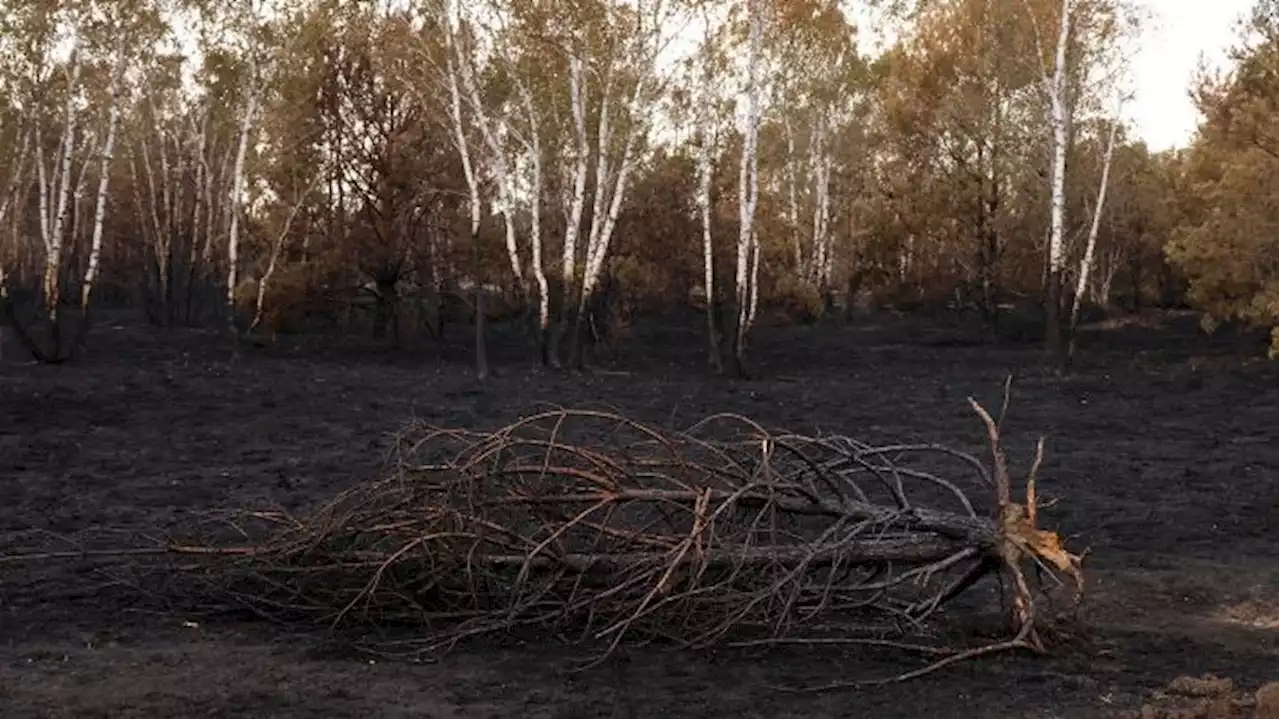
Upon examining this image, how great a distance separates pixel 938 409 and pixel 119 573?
1330cm

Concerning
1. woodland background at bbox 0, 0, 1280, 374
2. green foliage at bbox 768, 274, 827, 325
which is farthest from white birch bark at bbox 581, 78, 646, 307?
green foliage at bbox 768, 274, 827, 325

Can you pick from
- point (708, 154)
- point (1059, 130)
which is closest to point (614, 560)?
point (1059, 130)

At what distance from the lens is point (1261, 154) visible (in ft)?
84.9

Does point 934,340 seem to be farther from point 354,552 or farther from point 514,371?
point 354,552

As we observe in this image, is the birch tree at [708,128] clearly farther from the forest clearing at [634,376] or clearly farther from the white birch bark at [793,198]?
the white birch bark at [793,198]

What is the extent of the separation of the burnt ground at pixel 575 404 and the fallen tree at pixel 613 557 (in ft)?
0.77

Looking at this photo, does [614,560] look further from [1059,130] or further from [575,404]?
[1059,130]

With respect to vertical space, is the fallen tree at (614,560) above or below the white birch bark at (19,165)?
below

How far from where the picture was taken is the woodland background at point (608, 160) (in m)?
24.7

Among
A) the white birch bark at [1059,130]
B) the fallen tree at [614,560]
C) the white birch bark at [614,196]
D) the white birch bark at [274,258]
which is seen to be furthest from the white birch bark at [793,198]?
the fallen tree at [614,560]

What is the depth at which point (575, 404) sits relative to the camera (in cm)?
1877

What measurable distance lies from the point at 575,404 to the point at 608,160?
9.53m

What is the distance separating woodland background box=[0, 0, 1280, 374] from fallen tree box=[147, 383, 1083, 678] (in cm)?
1630

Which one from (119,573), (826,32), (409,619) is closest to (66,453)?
(119,573)
